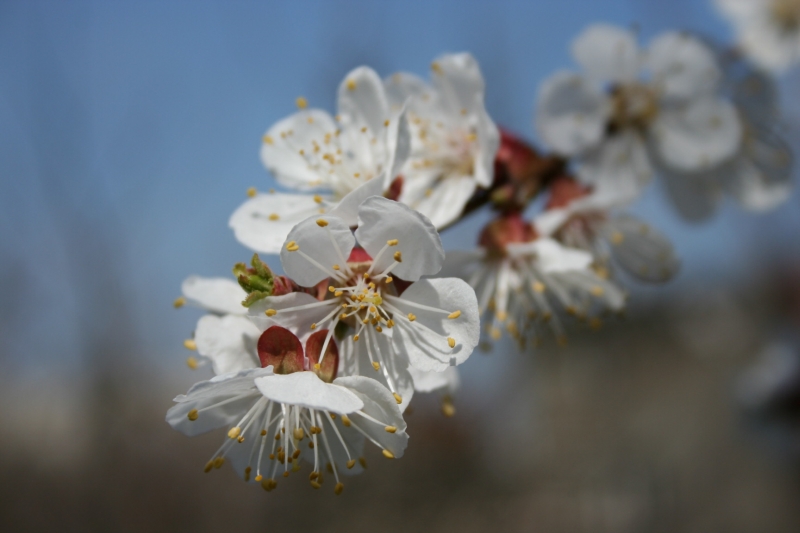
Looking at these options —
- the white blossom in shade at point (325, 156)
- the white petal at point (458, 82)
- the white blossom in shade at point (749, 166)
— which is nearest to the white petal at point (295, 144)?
the white blossom in shade at point (325, 156)

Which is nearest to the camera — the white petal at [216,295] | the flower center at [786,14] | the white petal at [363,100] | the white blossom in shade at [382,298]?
the white blossom in shade at [382,298]

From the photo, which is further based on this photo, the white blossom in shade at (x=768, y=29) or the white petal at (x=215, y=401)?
the white blossom in shade at (x=768, y=29)

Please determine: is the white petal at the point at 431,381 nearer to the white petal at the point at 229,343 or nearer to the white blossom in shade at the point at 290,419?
the white blossom in shade at the point at 290,419

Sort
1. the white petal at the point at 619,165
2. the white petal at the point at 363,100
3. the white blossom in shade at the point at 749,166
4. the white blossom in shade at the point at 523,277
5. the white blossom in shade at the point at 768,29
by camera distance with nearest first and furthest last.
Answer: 1. the white petal at the point at 363,100
2. the white blossom in shade at the point at 523,277
3. the white petal at the point at 619,165
4. the white blossom in shade at the point at 749,166
5. the white blossom in shade at the point at 768,29

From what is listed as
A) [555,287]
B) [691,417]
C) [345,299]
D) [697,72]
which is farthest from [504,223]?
[691,417]

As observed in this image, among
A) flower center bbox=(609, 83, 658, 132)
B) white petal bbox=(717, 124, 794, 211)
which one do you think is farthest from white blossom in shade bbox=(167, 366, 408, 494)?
white petal bbox=(717, 124, 794, 211)

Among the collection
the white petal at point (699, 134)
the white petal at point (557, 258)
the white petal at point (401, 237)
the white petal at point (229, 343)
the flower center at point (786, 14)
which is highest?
the flower center at point (786, 14)

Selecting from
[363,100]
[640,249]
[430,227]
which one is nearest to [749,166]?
[640,249]
